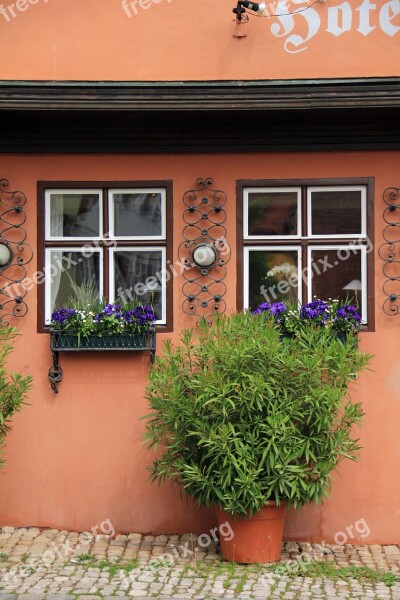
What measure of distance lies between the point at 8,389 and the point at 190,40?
3.32 m

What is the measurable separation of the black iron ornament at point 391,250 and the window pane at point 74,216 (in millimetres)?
2444

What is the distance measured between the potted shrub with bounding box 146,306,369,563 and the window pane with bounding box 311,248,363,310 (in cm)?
63

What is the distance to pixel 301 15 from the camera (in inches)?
308

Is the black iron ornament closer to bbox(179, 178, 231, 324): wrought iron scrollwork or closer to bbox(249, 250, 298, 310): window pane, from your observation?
bbox(249, 250, 298, 310): window pane

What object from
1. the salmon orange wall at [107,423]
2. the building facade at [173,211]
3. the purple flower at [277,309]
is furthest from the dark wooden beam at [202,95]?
the purple flower at [277,309]

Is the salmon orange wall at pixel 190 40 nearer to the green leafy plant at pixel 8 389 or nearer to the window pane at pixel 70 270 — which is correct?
the window pane at pixel 70 270

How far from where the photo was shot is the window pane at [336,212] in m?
7.76

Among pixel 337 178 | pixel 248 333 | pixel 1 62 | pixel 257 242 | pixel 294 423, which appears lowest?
pixel 294 423

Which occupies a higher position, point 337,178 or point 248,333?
point 337,178

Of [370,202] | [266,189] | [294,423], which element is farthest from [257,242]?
[294,423]

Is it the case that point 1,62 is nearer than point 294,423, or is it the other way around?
point 294,423

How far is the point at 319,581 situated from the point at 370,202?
3.08 metres

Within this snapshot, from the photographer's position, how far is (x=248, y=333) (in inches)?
275

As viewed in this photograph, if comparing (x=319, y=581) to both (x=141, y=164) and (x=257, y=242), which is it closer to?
(x=257, y=242)
